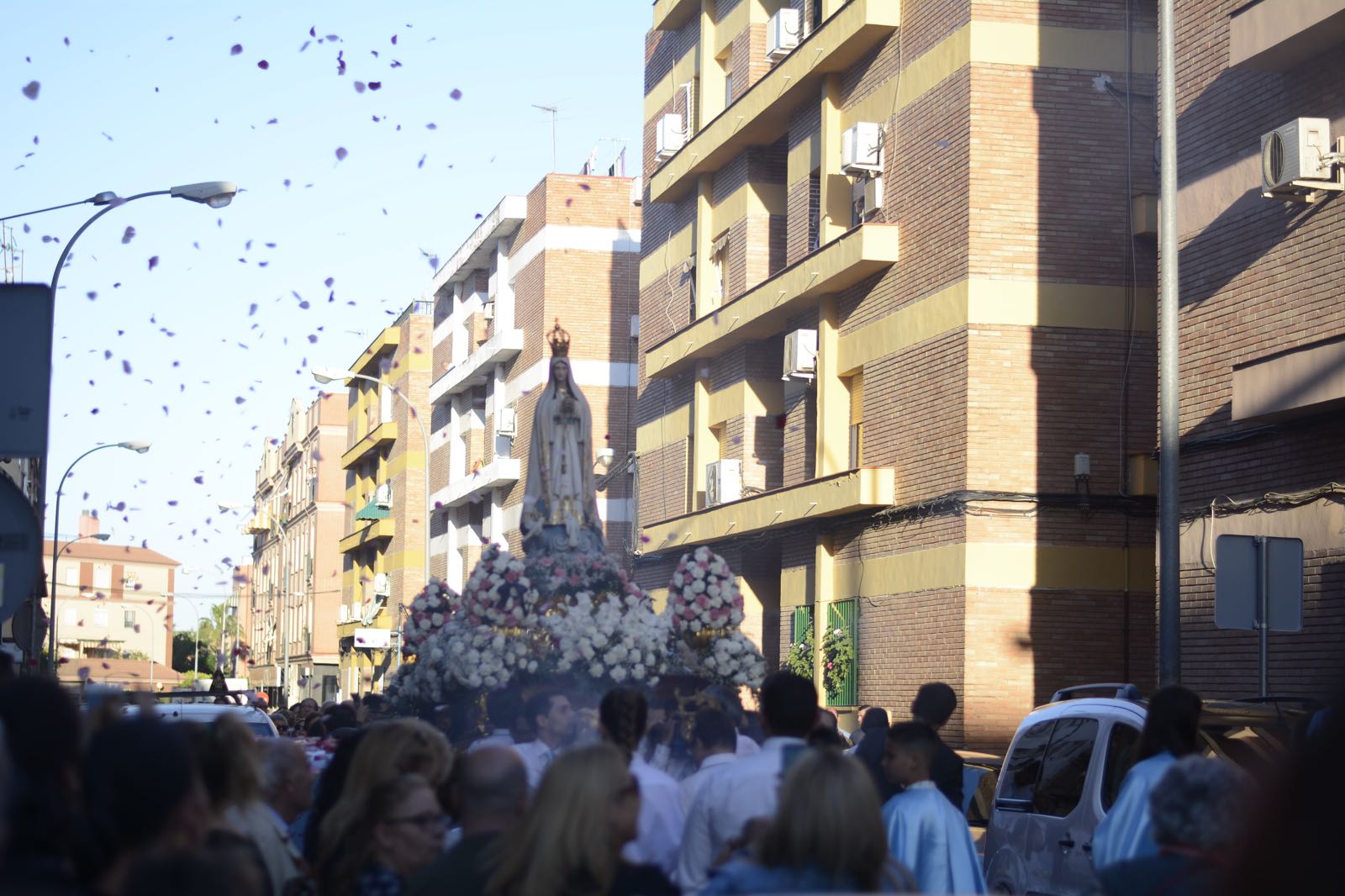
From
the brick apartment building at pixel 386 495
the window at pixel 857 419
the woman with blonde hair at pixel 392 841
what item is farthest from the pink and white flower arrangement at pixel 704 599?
the brick apartment building at pixel 386 495

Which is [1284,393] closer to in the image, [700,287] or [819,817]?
[819,817]

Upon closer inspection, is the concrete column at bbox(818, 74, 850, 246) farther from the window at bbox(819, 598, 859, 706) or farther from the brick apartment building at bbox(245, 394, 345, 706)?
the brick apartment building at bbox(245, 394, 345, 706)

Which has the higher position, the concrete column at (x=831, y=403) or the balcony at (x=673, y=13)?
the balcony at (x=673, y=13)

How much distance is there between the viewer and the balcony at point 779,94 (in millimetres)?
25125

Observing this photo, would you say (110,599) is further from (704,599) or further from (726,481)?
(704,599)

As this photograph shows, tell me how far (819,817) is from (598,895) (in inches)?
27.6

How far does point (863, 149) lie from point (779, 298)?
3102mm

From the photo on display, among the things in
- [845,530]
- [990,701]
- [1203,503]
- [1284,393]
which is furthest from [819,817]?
[845,530]

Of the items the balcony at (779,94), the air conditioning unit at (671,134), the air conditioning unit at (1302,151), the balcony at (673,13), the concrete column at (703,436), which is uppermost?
the balcony at (673,13)

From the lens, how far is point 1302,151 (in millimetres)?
15555

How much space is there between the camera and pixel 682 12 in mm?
34188

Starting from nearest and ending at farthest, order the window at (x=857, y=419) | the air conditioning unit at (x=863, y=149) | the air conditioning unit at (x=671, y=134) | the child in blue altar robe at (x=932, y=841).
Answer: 1. the child in blue altar robe at (x=932, y=841)
2. the air conditioning unit at (x=863, y=149)
3. the window at (x=857, y=419)
4. the air conditioning unit at (x=671, y=134)

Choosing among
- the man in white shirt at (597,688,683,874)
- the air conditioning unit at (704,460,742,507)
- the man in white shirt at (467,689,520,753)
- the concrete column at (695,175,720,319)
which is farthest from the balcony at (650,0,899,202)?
the man in white shirt at (597,688,683,874)

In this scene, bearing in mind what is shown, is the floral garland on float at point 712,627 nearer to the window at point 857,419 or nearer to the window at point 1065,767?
the window at point 1065,767
